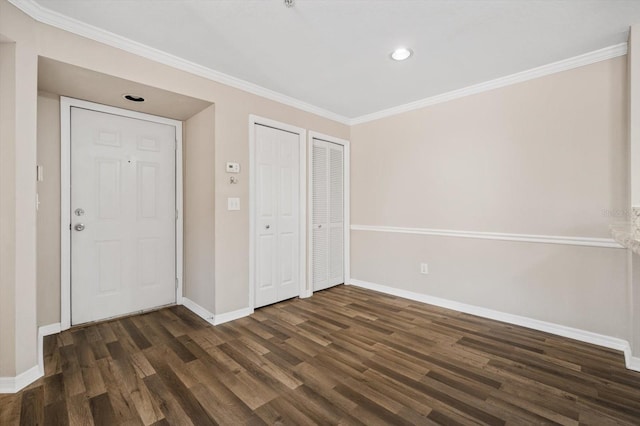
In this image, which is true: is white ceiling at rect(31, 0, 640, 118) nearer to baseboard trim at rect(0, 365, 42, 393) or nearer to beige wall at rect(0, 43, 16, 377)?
beige wall at rect(0, 43, 16, 377)

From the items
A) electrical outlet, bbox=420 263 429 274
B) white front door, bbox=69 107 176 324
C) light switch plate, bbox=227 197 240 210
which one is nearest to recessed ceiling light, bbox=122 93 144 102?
white front door, bbox=69 107 176 324

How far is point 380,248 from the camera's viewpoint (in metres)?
4.00

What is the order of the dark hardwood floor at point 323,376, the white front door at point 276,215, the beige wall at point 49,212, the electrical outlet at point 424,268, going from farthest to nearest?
the electrical outlet at point 424,268, the white front door at point 276,215, the beige wall at point 49,212, the dark hardwood floor at point 323,376

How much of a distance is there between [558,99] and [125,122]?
14.3 feet

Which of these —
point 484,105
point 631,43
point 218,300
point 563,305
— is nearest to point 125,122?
point 218,300

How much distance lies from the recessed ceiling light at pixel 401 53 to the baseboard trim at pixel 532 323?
2680 mm

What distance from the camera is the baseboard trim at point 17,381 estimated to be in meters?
1.80

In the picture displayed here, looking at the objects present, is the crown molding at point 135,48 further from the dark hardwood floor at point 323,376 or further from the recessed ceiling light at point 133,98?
the dark hardwood floor at point 323,376

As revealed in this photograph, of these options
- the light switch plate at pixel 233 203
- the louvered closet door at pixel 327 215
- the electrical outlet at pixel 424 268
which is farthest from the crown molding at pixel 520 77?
the light switch plate at pixel 233 203

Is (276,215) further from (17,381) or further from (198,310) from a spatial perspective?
(17,381)

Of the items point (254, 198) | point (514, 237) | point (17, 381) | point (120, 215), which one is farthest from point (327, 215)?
point (17, 381)

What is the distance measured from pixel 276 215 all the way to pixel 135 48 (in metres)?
2.05

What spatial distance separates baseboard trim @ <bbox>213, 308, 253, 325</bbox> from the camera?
113 inches

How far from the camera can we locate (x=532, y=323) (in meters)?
2.76
